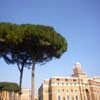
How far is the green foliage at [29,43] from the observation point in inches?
608

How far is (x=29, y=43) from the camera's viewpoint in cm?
1611

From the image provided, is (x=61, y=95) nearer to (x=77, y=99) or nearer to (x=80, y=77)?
(x=77, y=99)

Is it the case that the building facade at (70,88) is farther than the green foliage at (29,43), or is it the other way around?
the building facade at (70,88)

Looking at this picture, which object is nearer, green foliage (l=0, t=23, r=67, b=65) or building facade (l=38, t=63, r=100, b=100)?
green foliage (l=0, t=23, r=67, b=65)

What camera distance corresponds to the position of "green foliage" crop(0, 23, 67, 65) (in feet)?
50.7

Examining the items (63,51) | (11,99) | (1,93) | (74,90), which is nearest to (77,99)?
(74,90)

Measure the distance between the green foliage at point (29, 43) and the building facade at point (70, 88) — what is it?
132 feet

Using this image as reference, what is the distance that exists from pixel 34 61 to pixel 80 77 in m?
47.7

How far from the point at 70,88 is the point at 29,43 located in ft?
151

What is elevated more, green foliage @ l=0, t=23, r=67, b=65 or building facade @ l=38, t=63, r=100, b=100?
green foliage @ l=0, t=23, r=67, b=65

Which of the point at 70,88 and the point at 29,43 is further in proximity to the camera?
the point at 70,88

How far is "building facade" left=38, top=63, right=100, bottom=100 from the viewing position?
2231 inches

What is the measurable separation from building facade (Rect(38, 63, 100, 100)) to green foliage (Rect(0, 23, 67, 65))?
40.3 m

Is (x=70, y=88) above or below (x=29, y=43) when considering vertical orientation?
below
